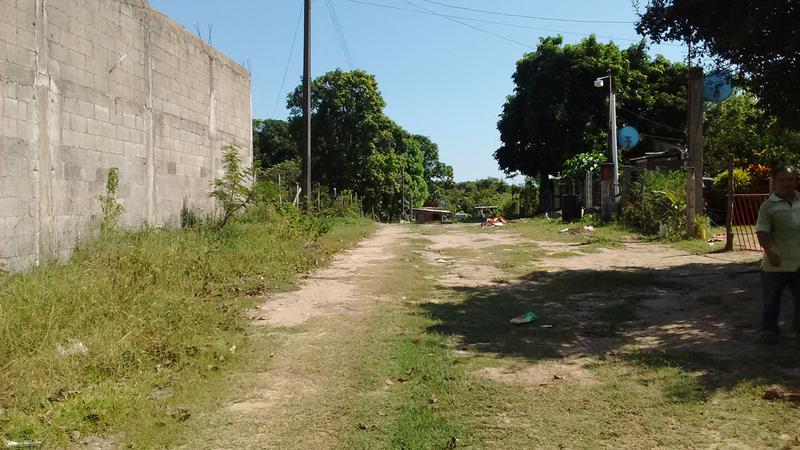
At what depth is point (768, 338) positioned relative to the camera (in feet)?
17.2

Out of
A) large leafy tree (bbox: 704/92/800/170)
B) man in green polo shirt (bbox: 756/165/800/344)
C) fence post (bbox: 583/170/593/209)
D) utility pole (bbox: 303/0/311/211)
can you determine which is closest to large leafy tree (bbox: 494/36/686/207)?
large leafy tree (bbox: 704/92/800/170)

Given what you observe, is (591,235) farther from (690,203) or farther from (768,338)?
(768,338)

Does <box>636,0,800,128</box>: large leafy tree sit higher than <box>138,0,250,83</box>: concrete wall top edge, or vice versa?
<box>138,0,250,83</box>: concrete wall top edge

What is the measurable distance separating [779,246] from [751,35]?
337 cm

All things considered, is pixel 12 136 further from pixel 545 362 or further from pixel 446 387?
pixel 545 362

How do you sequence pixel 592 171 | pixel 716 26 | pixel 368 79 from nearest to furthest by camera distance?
pixel 716 26
pixel 592 171
pixel 368 79

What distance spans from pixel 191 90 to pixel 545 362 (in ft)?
32.5

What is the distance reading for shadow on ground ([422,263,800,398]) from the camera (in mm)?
4910

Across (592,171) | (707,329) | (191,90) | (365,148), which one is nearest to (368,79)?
(365,148)

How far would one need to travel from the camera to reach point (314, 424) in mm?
3867

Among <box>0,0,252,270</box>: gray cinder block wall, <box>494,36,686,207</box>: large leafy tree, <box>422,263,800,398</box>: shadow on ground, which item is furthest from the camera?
<box>494,36,686,207</box>: large leafy tree

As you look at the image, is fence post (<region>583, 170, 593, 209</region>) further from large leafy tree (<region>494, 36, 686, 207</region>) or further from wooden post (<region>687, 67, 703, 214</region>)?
wooden post (<region>687, 67, 703, 214</region>)

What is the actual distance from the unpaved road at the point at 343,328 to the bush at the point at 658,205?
9.31ft

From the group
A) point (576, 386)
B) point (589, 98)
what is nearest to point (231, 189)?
point (576, 386)
